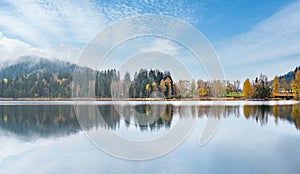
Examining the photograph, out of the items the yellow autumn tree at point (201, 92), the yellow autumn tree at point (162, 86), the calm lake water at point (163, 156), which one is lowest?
the calm lake water at point (163, 156)

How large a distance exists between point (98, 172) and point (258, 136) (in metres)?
5.65

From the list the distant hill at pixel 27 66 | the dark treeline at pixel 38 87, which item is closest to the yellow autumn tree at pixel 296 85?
the dark treeline at pixel 38 87

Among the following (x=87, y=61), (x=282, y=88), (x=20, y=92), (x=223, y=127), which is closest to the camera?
(x=87, y=61)

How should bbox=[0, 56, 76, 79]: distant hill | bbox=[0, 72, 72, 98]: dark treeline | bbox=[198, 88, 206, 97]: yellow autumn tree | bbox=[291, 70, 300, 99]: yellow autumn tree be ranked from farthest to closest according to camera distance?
bbox=[0, 56, 76, 79]: distant hill < bbox=[0, 72, 72, 98]: dark treeline < bbox=[291, 70, 300, 99]: yellow autumn tree < bbox=[198, 88, 206, 97]: yellow autumn tree

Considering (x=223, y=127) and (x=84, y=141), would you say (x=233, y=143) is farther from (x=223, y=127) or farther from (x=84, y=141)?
(x=84, y=141)

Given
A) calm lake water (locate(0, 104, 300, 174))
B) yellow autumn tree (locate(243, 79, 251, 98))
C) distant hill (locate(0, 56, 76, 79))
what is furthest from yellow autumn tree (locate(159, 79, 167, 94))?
distant hill (locate(0, 56, 76, 79))

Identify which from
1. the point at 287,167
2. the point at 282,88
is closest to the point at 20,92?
the point at 282,88

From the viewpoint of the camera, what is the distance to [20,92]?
50.0 m

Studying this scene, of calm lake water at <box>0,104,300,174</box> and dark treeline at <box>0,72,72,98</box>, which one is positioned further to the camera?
dark treeline at <box>0,72,72,98</box>

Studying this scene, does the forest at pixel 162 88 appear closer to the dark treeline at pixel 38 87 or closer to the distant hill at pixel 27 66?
the dark treeline at pixel 38 87

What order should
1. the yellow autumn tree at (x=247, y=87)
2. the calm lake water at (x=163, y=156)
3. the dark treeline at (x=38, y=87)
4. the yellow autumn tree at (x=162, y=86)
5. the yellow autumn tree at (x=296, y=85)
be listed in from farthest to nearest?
the dark treeline at (x=38, y=87) → the yellow autumn tree at (x=247, y=87) → the yellow autumn tree at (x=296, y=85) → the yellow autumn tree at (x=162, y=86) → the calm lake water at (x=163, y=156)

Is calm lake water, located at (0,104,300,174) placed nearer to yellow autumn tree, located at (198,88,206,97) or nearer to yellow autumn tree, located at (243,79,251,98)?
yellow autumn tree, located at (198,88,206,97)

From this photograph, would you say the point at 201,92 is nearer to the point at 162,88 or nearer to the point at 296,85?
the point at 162,88

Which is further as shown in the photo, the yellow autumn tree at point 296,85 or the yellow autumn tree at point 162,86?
the yellow autumn tree at point 296,85
